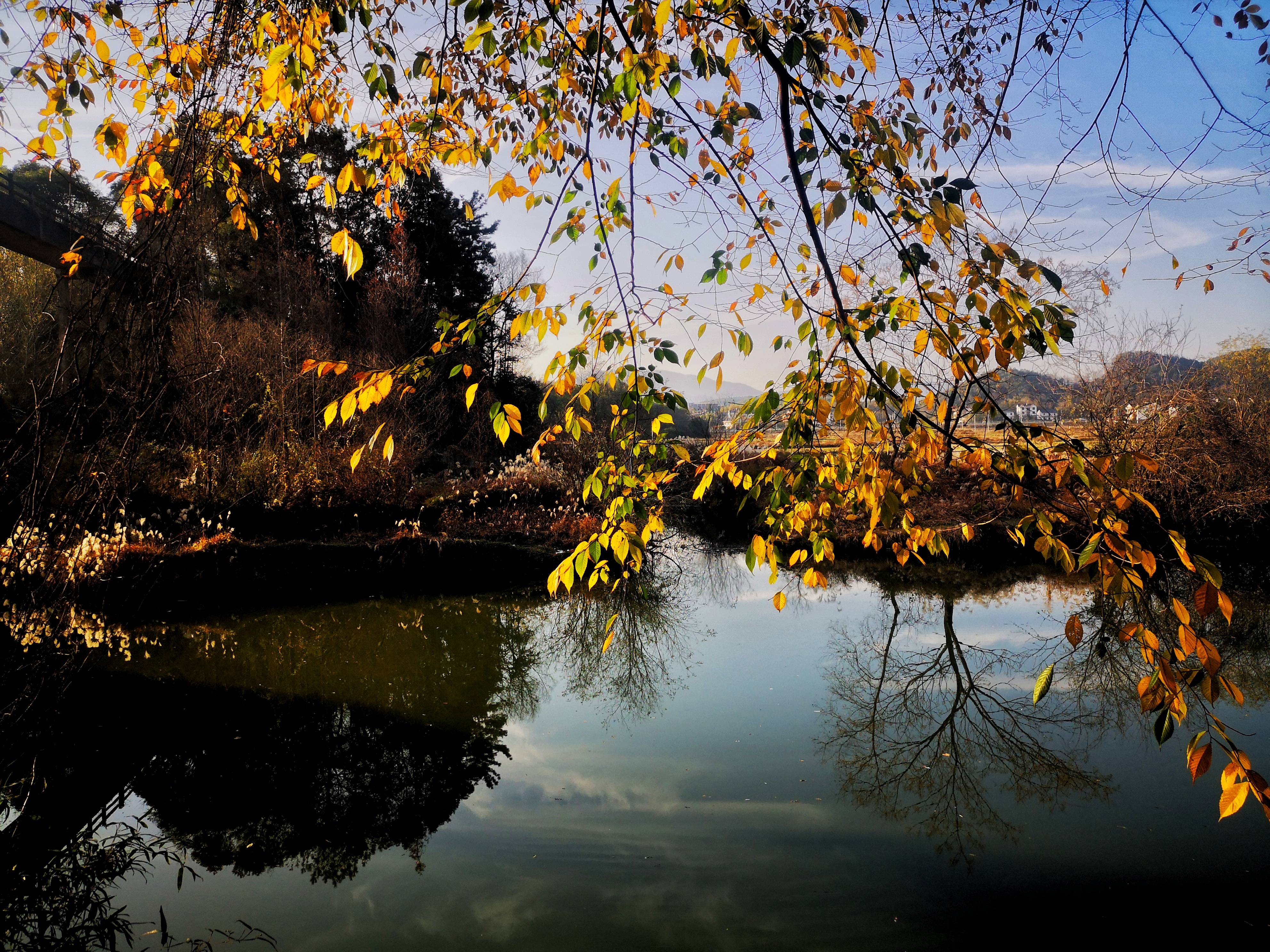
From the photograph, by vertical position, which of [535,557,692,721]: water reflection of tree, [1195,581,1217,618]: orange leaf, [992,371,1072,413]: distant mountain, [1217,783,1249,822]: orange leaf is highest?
[992,371,1072,413]: distant mountain

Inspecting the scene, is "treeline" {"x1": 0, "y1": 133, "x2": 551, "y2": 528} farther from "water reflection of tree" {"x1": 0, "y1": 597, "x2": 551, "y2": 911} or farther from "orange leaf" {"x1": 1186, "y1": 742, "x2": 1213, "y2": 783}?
"orange leaf" {"x1": 1186, "y1": 742, "x2": 1213, "y2": 783}

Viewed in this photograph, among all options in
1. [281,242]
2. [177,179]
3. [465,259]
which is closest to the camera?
[177,179]

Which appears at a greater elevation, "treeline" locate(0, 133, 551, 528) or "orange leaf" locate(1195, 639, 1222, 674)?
"treeline" locate(0, 133, 551, 528)

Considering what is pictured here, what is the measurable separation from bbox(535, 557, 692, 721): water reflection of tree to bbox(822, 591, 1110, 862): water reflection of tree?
158cm

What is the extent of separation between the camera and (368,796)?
178 inches

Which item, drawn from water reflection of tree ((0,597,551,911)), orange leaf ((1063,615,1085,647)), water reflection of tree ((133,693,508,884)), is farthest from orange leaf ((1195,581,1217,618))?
water reflection of tree ((0,597,551,911))

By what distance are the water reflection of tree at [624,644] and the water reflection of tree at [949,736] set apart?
158cm

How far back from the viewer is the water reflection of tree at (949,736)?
4.49 meters

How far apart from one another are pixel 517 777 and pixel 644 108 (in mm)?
4175

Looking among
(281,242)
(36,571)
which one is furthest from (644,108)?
(281,242)

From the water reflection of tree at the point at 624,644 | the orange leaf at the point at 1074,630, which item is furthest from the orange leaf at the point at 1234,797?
the water reflection of tree at the point at 624,644

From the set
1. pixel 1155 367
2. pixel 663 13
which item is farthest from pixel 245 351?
pixel 1155 367

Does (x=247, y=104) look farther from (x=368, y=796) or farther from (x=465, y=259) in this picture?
(x=465, y=259)

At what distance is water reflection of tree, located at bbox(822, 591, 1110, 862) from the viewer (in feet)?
14.7
